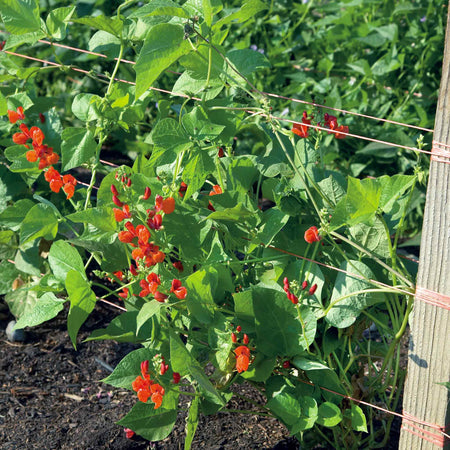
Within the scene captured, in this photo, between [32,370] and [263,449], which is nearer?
[263,449]

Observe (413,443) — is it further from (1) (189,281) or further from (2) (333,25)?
(2) (333,25)

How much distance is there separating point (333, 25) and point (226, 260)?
2.25 metres

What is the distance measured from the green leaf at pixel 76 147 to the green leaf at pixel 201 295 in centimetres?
46

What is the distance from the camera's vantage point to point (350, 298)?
1.39 metres

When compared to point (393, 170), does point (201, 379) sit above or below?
above

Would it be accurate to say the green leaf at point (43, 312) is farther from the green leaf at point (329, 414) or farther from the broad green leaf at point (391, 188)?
the broad green leaf at point (391, 188)

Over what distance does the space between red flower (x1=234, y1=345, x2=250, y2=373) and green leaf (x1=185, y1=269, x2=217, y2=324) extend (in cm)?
10

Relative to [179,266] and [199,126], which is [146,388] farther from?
[199,126]

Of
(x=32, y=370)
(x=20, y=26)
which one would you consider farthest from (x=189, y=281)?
(x=32, y=370)

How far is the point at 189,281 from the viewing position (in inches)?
55.0

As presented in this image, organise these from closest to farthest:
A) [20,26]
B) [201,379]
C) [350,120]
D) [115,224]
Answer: [201,379], [115,224], [20,26], [350,120]

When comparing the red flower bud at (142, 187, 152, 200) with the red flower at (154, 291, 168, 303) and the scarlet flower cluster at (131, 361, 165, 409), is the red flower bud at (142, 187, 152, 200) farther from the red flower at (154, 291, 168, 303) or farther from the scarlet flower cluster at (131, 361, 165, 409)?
the scarlet flower cluster at (131, 361, 165, 409)

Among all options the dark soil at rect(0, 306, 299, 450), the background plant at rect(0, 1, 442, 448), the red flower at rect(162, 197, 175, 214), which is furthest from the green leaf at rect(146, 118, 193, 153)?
the dark soil at rect(0, 306, 299, 450)

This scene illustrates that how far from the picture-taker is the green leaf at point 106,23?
1.54 m
